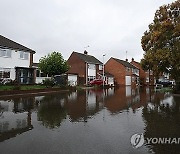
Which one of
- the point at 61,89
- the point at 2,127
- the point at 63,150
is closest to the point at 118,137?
the point at 63,150

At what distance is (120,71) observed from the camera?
66.9 metres

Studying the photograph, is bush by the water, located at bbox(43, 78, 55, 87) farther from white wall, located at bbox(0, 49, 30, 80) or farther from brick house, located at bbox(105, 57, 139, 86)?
brick house, located at bbox(105, 57, 139, 86)

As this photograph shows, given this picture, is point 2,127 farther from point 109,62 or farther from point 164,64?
point 109,62

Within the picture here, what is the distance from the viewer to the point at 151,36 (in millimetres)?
28422

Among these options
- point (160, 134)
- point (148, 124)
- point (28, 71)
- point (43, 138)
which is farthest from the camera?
point (28, 71)

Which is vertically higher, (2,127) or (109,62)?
(109,62)

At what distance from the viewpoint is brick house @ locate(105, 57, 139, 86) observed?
66394mm

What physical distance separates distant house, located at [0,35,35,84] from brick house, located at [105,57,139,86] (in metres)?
35.6

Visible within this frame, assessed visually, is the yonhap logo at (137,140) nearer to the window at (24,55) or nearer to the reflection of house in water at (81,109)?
the reflection of house in water at (81,109)

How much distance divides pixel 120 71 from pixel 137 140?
6022cm

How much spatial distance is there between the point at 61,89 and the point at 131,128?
82.2ft

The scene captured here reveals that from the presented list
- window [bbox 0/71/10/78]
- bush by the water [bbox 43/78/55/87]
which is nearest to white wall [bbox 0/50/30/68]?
window [bbox 0/71/10/78]

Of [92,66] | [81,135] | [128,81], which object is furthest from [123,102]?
[128,81]

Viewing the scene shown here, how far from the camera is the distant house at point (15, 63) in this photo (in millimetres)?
32875
